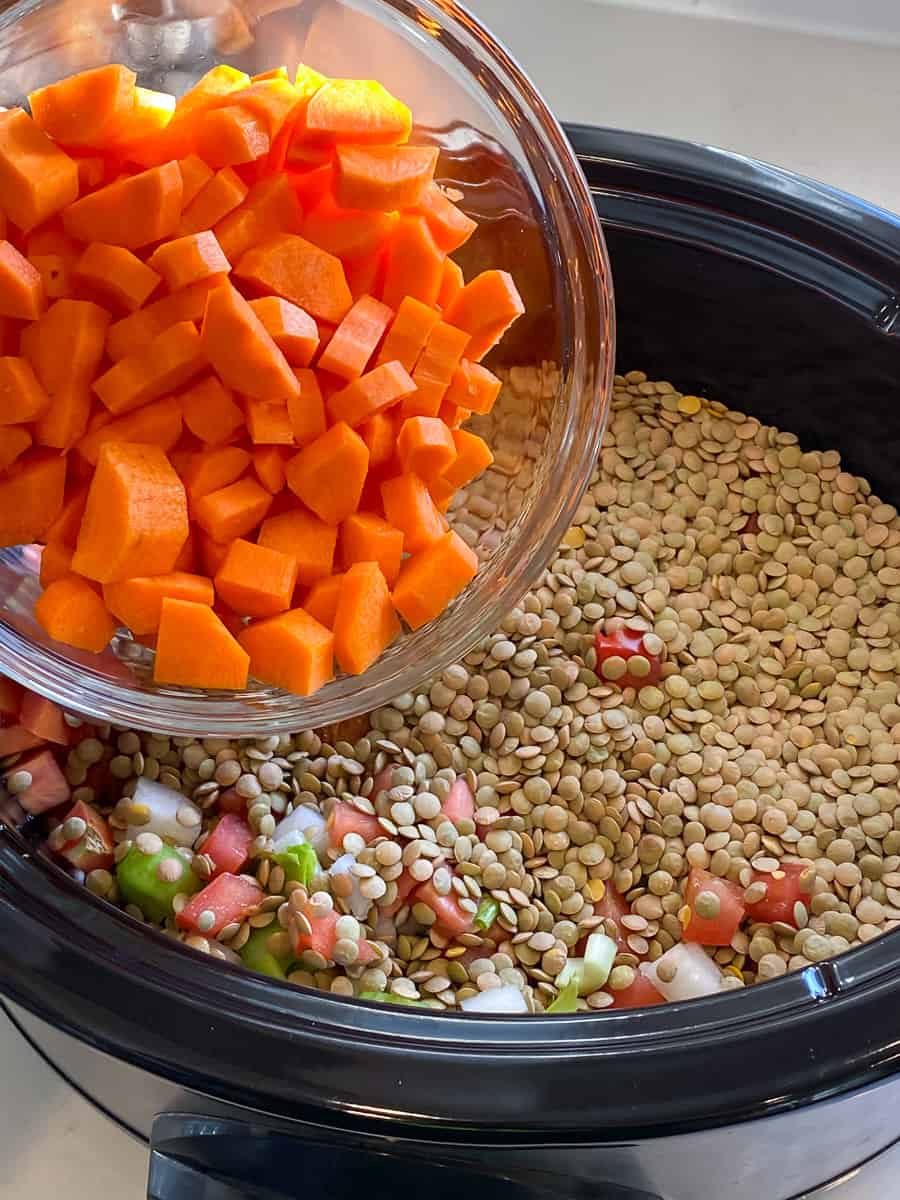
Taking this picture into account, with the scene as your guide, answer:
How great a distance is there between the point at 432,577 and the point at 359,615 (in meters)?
0.07

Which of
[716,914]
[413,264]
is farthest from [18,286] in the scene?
[716,914]

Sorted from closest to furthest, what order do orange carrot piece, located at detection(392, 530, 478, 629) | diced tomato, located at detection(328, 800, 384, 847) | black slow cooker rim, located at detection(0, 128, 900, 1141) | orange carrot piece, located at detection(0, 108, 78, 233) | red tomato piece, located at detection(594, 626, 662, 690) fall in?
black slow cooker rim, located at detection(0, 128, 900, 1141), orange carrot piece, located at detection(0, 108, 78, 233), orange carrot piece, located at detection(392, 530, 478, 629), diced tomato, located at detection(328, 800, 384, 847), red tomato piece, located at detection(594, 626, 662, 690)

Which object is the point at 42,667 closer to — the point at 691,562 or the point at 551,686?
the point at 551,686

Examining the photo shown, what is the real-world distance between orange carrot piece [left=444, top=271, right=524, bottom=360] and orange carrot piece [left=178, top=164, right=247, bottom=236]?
0.18m

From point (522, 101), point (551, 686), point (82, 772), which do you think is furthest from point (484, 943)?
point (522, 101)

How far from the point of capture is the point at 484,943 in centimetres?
102

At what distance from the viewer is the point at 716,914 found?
1.02 meters

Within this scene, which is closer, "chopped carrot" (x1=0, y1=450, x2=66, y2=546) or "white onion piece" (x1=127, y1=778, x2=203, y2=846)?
"chopped carrot" (x1=0, y1=450, x2=66, y2=546)

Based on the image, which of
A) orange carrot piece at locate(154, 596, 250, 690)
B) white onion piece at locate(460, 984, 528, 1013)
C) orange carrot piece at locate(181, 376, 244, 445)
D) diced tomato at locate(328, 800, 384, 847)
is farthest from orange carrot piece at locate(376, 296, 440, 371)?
white onion piece at locate(460, 984, 528, 1013)

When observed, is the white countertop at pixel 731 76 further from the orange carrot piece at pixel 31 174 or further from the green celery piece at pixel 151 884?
the green celery piece at pixel 151 884

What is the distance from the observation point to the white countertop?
1.58 meters

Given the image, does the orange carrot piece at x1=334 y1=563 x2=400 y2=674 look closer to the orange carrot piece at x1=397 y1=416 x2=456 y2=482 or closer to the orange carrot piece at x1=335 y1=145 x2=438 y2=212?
the orange carrot piece at x1=397 y1=416 x2=456 y2=482

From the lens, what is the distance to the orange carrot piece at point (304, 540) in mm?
902

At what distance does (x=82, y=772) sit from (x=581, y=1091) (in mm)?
518
